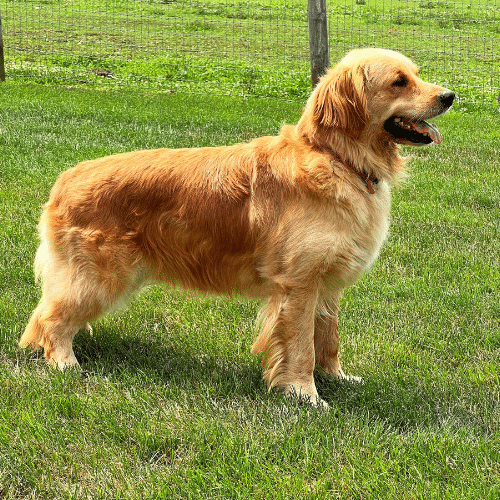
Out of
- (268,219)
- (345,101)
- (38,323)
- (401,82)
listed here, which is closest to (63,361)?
(38,323)

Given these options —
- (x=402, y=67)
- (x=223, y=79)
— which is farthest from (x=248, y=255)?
(x=223, y=79)

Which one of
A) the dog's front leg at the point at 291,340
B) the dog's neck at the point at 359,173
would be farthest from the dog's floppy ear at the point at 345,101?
the dog's front leg at the point at 291,340

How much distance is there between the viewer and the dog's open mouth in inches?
126

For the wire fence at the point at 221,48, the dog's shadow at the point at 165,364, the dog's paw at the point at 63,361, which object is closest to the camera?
the dog's shadow at the point at 165,364

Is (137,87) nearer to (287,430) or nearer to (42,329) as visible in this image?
(42,329)

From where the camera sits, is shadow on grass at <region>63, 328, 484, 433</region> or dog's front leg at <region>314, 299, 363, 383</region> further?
dog's front leg at <region>314, 299, 363, 383</region>

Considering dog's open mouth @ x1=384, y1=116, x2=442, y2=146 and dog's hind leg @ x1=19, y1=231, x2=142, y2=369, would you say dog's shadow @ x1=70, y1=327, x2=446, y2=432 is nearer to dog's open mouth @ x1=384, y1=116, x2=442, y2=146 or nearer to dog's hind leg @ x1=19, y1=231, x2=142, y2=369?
dog's hind leg @ x1=19, y1=231, x2=142, y2=369

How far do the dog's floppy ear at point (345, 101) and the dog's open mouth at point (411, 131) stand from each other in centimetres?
15

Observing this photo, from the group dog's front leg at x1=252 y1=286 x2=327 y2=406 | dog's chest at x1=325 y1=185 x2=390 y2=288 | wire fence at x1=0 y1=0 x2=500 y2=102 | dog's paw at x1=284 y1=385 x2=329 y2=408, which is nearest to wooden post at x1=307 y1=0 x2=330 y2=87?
wire fence at x1=0 y1=0 x2=500 y2=102

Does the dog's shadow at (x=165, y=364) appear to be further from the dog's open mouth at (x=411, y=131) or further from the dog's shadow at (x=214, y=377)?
the dog's open mouth at (x=411, y=131)

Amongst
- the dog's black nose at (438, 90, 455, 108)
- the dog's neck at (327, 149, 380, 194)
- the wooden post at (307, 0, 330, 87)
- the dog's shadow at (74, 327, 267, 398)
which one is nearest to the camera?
the dog's black nose at (438, 90, 455, 108)

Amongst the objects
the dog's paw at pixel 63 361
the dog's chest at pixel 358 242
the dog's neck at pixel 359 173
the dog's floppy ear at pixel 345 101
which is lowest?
the dog's paw at pixel 63 361

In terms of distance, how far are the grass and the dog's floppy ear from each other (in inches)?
51.5

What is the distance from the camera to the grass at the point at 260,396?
2652 millimetres
